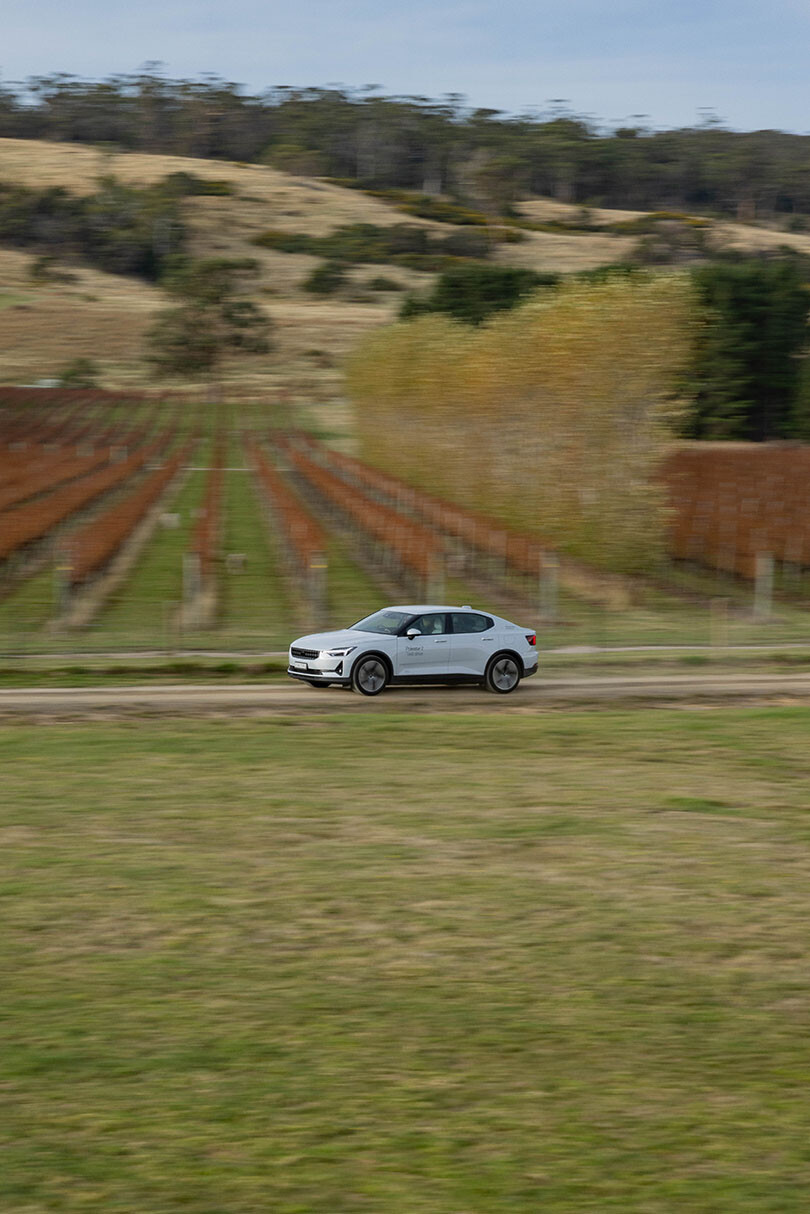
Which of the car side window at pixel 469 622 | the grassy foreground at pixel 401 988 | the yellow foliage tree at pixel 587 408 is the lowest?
the grassy foreground at pixel 401 988

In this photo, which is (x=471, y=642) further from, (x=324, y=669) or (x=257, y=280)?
(x=257, y=280)

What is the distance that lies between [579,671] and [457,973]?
15.8m

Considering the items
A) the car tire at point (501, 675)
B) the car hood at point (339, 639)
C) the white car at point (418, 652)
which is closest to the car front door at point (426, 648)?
the white car at point (418, 652)

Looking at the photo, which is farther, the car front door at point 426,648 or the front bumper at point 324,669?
the car front door at point 426,648

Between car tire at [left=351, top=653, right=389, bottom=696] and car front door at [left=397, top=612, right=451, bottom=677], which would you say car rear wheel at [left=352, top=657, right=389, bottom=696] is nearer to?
car tire at [left=351, top=653, right=389, bottom=696]

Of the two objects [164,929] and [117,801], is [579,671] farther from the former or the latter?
[164,929]

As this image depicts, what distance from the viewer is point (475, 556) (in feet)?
123

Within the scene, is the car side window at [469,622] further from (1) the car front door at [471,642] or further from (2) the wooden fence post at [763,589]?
(2) the wooden fence post at [763,589]

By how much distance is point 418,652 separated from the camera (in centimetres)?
1978

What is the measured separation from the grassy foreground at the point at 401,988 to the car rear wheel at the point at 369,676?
601 cm

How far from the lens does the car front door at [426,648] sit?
64.6 ft

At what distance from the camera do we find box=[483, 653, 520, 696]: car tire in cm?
2030

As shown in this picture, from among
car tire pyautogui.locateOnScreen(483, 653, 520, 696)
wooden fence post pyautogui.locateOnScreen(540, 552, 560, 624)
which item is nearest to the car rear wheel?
car tire pyautogui.locateOnScreen(483, 653, 520, 696)

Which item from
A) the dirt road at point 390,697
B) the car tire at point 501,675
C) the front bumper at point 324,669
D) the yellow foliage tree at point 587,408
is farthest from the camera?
the yellow foliage tree at point 587,408
